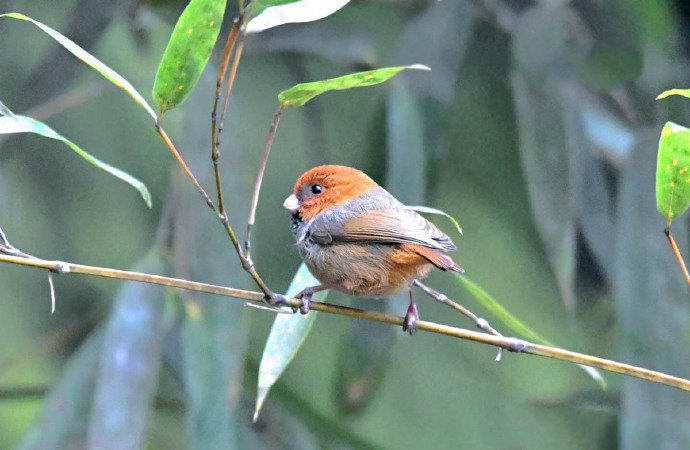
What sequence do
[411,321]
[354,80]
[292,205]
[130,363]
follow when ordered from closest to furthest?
[354,80] < [411,321] < [292,205] < [130,363]

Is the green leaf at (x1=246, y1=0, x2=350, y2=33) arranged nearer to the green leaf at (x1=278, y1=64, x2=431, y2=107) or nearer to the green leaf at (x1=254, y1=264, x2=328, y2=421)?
the green leaf at (x1=278, y1=64, x2=431, y2=107)

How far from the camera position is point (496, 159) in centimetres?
147

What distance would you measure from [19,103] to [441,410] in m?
1.00

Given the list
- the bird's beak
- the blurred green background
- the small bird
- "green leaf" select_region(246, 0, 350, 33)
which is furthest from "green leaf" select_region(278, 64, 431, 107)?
the blurred green background

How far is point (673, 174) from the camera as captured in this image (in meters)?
0.62

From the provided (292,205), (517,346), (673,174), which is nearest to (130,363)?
(292,205)

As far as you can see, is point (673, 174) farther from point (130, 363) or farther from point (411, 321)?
point (130, 363)

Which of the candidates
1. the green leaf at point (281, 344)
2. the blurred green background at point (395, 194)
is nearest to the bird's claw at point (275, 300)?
the green leaf at point (281, 344)

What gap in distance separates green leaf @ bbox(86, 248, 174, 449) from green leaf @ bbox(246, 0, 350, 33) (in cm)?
70

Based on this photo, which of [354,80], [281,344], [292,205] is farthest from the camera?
[292,205]

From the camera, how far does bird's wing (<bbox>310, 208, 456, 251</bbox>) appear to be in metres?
0.87

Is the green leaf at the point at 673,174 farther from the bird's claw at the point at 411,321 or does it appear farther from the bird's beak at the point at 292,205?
the bird's beak at the point at 292,205

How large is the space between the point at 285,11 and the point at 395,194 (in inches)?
26.9

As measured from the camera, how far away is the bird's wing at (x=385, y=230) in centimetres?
87
